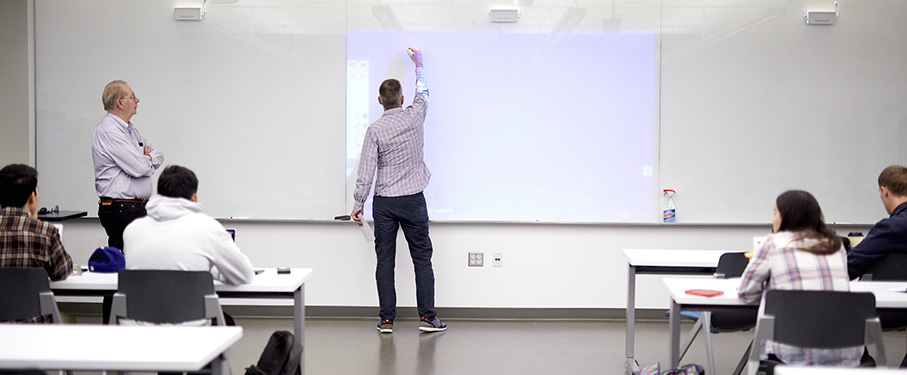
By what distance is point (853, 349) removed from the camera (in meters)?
2.87

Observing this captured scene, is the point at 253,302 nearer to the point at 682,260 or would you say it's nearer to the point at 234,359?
the point at 234,359

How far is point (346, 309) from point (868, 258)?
131 inches

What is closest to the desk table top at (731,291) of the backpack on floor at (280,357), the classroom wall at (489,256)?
the backpack on floor at (280,357)

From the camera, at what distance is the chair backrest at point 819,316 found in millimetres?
2779

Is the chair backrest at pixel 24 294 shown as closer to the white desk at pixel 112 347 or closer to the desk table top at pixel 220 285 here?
the desk table top at pixel 220 285

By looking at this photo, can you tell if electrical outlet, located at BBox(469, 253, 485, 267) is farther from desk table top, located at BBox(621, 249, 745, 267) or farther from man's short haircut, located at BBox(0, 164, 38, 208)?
man's short haircut, located at BBox(0, 164, 38, 208)

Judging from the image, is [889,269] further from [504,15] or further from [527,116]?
[504,15]

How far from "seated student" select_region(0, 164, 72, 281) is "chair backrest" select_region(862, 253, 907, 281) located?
357 centimetres

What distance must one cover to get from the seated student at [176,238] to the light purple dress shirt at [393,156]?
1908 mm

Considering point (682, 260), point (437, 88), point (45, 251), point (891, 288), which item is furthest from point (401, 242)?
point (891, 288)

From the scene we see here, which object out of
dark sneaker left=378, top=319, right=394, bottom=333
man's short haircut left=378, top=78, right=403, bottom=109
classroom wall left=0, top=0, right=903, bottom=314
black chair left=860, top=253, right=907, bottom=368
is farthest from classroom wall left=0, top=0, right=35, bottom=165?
black chair left=860, top=253, right=907, bottom=368

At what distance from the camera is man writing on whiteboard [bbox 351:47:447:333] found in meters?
5.03

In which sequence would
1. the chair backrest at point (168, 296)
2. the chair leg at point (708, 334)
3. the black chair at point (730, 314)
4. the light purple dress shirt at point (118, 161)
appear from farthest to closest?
the light purple dress shirt at point (118, 161), the black chair at point (730, 314), the chair leg at point (708, 334), the chair backrest at point (168, 296)

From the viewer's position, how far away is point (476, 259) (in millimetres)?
5512
